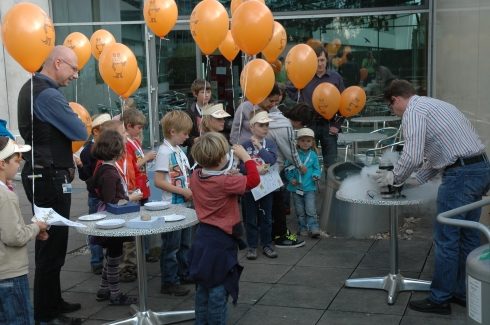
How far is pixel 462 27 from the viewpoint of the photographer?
8031 millimetres

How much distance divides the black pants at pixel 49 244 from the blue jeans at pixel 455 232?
9.35 feet

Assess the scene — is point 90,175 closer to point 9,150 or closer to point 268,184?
point 268,184

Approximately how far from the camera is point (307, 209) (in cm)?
688

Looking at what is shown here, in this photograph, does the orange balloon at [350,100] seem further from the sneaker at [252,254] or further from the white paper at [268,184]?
the sneaker at [252,254]

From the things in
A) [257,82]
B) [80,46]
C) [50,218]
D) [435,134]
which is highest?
[80,46]

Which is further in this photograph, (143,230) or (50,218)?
(143,230)

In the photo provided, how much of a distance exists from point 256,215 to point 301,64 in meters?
2.37

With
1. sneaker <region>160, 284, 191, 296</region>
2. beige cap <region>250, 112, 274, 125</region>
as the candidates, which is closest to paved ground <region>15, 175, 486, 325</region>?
sneaker <region>160, 284, 191, 296</region>

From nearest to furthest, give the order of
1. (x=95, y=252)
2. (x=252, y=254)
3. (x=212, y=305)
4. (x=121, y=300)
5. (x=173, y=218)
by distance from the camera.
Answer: (x=212, y=305) → (x=173, y=218) → (x=121, y=300) → (x=95, y=252) → (x=252, y=254)

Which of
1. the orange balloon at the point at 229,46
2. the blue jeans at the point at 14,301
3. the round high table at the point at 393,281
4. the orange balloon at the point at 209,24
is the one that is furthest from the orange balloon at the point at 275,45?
the blue jeans at the point at 14,301

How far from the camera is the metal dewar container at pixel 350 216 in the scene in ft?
22.2

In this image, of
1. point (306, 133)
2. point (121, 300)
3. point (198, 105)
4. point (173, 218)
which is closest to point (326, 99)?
point (306, 133)

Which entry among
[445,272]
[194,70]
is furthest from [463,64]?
[194,70]

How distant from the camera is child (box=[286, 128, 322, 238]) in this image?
6.79 m
